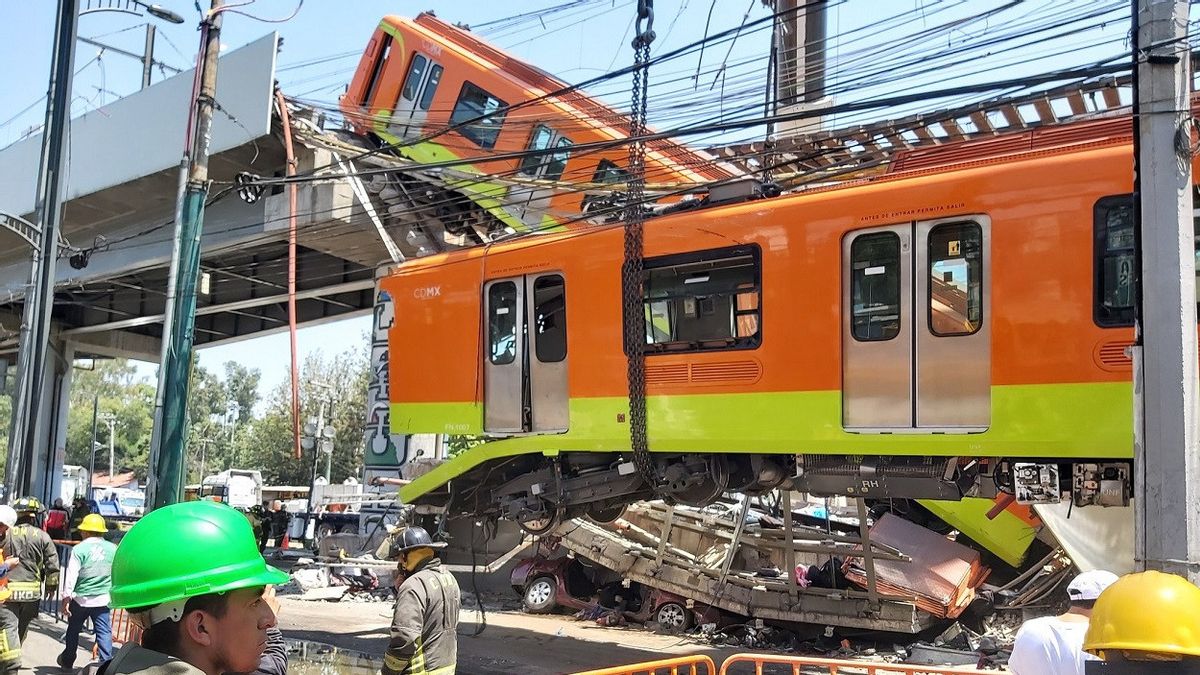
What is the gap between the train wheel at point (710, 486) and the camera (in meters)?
9.28

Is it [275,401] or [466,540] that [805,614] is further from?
[275,401]

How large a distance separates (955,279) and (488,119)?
879cm

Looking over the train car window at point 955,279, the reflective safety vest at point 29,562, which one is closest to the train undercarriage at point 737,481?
the train car window at point 955,279

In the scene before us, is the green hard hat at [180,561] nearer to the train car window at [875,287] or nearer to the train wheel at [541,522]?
the train car window at [875,287]

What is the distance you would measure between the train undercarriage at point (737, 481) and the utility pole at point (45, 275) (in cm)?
703

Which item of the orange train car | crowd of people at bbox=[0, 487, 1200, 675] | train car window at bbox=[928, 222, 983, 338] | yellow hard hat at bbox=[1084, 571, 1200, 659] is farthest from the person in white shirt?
train car window at bbox=[928, 222, 983, 338]

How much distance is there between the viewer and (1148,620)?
8.09 feet

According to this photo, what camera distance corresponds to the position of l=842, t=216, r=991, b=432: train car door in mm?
7715

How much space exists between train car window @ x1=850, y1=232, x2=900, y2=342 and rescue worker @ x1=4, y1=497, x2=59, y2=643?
24.1 ft

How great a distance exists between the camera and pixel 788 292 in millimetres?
8453

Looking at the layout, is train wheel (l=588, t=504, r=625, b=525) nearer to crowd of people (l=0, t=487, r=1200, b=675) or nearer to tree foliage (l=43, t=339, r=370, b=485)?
crowd of people (l=0, t=487, r=1200, b=675)

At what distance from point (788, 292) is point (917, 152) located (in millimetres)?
1740

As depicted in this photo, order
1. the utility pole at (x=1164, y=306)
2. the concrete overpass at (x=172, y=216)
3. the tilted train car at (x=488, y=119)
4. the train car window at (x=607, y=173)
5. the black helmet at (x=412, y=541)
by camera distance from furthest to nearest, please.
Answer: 1. the concrete overpass at (x=172, y=216)
2. the tilted train car at (x=488, y=119)
3. the train car window at (x=607, y=173)
4. the black helmet at (x=412, y=541)
5. the utility pole at (x=1164, y=306)

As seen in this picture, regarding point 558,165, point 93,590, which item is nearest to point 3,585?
point 93,590
